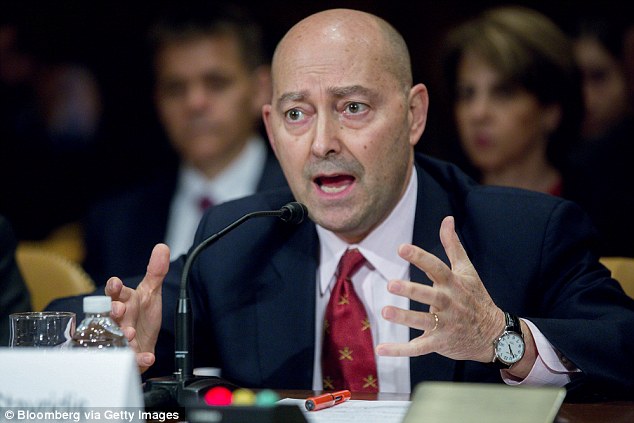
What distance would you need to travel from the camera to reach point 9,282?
8.85 feet

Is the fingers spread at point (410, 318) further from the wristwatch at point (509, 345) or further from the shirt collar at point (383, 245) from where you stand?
the shirt collar at point (383, 245)

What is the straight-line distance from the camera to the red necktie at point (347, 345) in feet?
7.48

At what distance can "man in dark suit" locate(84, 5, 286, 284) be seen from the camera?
434 centimetres

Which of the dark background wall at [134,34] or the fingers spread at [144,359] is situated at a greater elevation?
the dark background wall at [134,34]

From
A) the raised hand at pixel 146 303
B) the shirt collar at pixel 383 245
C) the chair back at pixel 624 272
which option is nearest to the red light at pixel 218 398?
the raised hand at pixel 146 303

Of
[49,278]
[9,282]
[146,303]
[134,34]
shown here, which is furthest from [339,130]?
[134,34]

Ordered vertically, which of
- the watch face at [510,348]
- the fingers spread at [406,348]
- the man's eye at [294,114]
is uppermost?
the man's eye at [294,114]

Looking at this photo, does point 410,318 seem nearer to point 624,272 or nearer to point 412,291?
point 412,291

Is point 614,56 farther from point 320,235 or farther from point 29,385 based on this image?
point 29,385

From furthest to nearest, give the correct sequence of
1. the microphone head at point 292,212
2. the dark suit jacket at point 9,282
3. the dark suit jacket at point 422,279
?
1. the dark suit jacket at point 9,282
2. the dark suit jacket at point 422,279
3. the microphone head at point 292,212

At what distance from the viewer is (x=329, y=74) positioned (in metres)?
2.33

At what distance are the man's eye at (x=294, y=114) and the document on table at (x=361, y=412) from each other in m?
0.82

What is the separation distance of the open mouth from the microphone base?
0.69 meters

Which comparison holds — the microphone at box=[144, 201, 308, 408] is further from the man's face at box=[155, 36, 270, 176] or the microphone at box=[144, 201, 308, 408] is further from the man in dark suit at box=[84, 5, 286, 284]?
the man's face at box=[155, 36, 270, 176]
